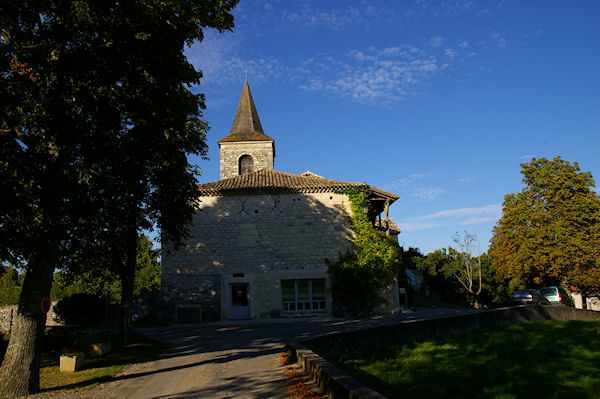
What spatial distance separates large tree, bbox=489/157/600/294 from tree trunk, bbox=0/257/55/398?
26240 millimetres

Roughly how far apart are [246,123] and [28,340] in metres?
31.5

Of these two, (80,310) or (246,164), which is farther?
(246,164)

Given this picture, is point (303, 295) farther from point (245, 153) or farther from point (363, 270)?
point (245, 153)

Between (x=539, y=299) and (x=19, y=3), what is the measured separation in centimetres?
2658

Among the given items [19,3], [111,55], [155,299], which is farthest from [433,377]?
[155,299]

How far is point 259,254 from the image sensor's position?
20484 mm

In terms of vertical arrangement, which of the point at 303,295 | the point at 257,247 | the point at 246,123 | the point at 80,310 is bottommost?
the point at 80,310

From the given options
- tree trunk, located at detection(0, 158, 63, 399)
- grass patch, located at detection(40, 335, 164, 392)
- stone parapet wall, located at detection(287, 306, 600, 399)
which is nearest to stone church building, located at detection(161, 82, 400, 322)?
stone parapet wall, located at detection(287, 306, 600, 399)

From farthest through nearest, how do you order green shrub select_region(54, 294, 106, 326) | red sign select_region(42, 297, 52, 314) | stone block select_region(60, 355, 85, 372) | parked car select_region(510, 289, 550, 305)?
parked car select_region(510, 289, 550, 305) → green shrub select_region(54, 294, 106, 326) → stone block select_region(60, 355, 85, 372) → red sign select_region(42, 297, 52, 314)

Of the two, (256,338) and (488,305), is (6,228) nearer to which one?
(256,338)

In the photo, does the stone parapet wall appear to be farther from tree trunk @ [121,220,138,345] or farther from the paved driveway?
tree trunk @ [121,220,138,345]

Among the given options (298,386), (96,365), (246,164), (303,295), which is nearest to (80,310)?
(303,295)

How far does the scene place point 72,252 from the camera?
8.83 m

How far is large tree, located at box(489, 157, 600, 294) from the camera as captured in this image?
24000 millimetres
